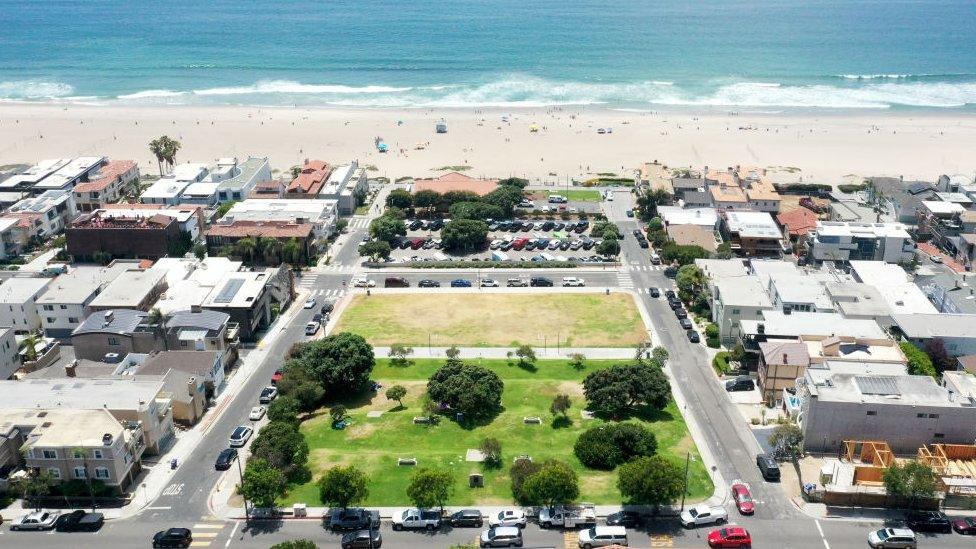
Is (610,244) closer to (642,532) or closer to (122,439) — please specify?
(642,532)

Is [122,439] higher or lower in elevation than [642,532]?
higher

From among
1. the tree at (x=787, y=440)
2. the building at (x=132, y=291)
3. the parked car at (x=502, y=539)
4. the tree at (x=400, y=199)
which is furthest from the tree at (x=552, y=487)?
the tree at (x=400, y=199)

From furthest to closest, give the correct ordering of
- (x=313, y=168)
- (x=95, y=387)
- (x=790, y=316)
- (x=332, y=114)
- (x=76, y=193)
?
1. (x=332, y=114)
2. (x=313, y=168)
3. (x=76, y=193)
4. (x=790, y=316)
5. (x=95, y=387)

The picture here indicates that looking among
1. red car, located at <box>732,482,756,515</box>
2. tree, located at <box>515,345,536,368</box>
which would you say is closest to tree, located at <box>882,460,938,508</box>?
red car, located at <box>732,482,756,515</box>

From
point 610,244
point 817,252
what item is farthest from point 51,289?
point 817,252

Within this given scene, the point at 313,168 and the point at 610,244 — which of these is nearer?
the point at 610,244

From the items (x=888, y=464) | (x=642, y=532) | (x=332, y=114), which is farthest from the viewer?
(x=332, y=114)

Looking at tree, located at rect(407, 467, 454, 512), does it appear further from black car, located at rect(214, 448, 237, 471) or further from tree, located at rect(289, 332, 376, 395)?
tree, located at rect(289, 332, 376, 395)

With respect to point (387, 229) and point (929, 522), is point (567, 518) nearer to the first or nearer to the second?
point (929, 522)
